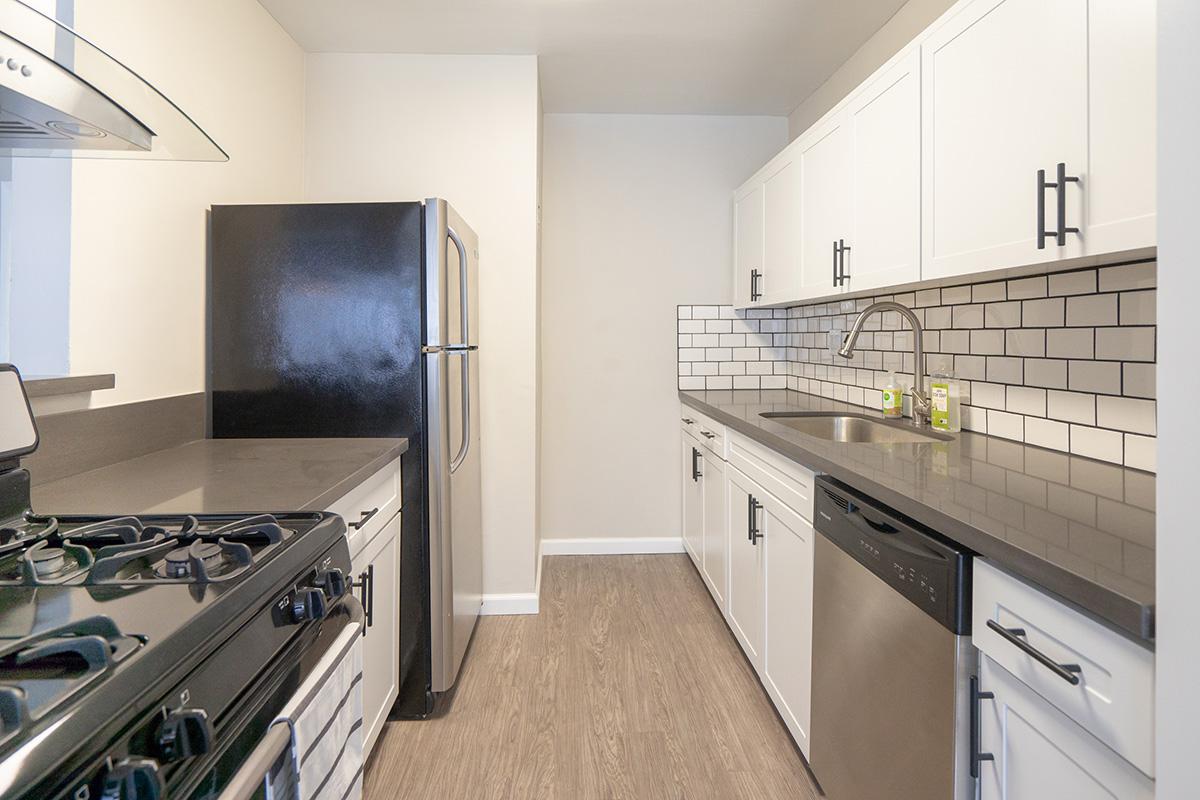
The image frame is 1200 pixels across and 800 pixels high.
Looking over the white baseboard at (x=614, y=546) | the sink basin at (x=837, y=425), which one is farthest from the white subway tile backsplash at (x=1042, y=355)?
the white baseboard at (x=614, y=546)

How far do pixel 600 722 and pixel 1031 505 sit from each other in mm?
1571

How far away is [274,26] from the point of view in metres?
2.99

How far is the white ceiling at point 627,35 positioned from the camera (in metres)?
2.89

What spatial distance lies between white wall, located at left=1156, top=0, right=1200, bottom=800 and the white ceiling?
7.90ft

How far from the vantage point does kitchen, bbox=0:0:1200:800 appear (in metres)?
0.93

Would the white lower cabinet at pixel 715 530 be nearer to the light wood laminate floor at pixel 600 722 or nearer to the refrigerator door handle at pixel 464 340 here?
the light wood laminate floor at pixel 600 722

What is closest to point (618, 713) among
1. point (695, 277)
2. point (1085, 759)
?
point (1085, 759)

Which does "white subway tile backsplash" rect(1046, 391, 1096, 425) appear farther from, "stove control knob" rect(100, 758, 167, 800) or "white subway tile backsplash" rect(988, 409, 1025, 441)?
"stove control knob" rect(100, 758, 167, 800)

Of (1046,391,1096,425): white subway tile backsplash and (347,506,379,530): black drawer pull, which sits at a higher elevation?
(1046,391,1096,425): white subway tile backsplash

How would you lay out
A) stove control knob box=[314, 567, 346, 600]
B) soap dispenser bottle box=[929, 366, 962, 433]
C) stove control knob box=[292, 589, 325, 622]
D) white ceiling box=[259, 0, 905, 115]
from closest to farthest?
1. stove control knob box=[292, 589, 325, 622]
2. stove control knob box=[314, 567, 346, 600]
3. soap dispenser bottle box=[929, 366, 962, 433]
4. white ceiling box=[259, 0, 905, 115]

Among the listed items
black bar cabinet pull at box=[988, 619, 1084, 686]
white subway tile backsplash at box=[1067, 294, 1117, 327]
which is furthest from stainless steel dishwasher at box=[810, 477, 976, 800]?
white subway tile backsplash at box=[1067, 294, 1117, 327]

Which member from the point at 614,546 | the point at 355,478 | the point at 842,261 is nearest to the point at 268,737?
the point at 355,478

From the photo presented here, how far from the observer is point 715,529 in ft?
10.9

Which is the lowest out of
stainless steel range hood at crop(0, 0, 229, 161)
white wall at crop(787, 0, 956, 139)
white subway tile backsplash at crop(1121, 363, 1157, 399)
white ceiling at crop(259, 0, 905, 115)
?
white subway tile backsplash at crop(1121, 363, 1157, 399)
